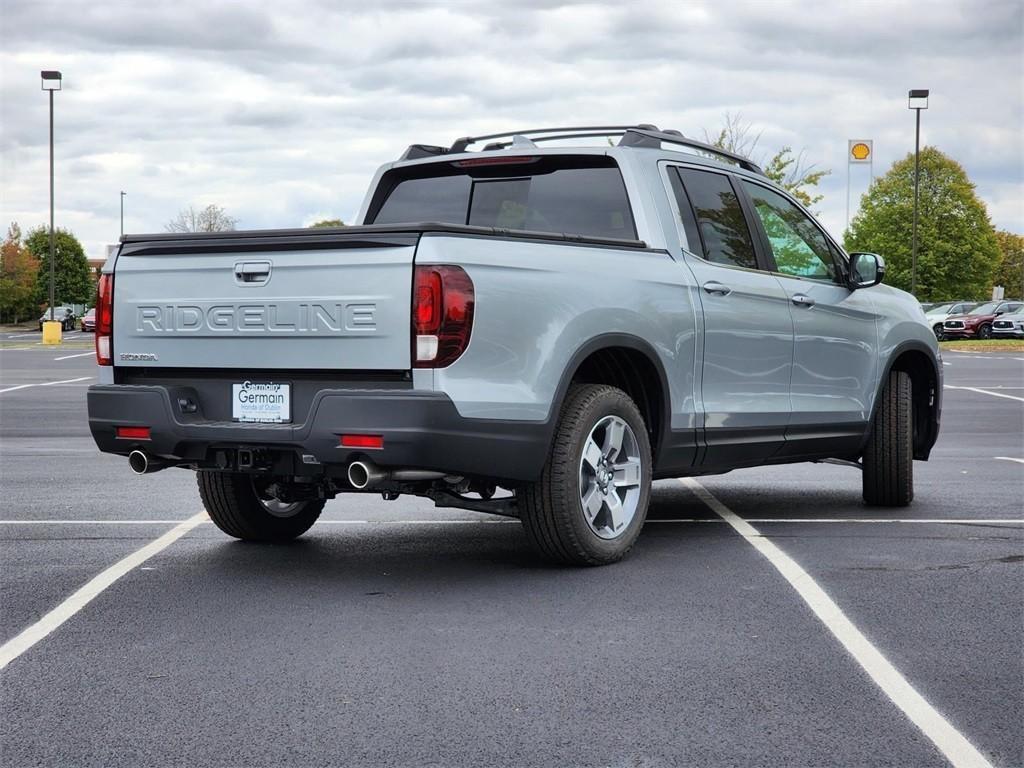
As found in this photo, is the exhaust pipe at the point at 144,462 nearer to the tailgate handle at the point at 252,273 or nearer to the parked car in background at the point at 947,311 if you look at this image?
the tailgate handle at the point at 252,273

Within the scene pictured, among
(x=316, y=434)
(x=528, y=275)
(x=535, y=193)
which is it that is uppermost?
(x=535, y=193)

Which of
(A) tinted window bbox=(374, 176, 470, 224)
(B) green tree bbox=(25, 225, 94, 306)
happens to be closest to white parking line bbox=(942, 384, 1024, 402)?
(A) tinted window bbox=(374, 176, 470, 224)

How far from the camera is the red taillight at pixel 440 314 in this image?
586 cm

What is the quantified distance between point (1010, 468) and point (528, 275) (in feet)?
23.2

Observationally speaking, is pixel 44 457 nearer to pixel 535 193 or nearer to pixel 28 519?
pixel 28 519

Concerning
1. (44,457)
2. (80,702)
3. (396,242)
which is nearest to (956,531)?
(396,242)

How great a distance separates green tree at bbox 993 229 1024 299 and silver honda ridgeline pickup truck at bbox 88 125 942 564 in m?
133

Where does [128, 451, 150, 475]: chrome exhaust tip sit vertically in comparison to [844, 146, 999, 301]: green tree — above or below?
below

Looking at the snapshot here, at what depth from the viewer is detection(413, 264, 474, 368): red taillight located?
19.2 ft

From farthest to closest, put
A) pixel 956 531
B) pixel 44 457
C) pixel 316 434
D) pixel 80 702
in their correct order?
pixel 44 457 < pixel 956 531 < pixel 316 434 < pixel 80 702

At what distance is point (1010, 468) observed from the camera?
1190 centimetres

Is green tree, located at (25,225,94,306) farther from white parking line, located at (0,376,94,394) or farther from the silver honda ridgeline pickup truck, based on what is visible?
the silver honda ridgeline pickup truck

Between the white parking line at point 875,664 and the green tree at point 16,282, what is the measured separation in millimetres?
97736

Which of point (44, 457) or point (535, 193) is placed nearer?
point (535, 193)
